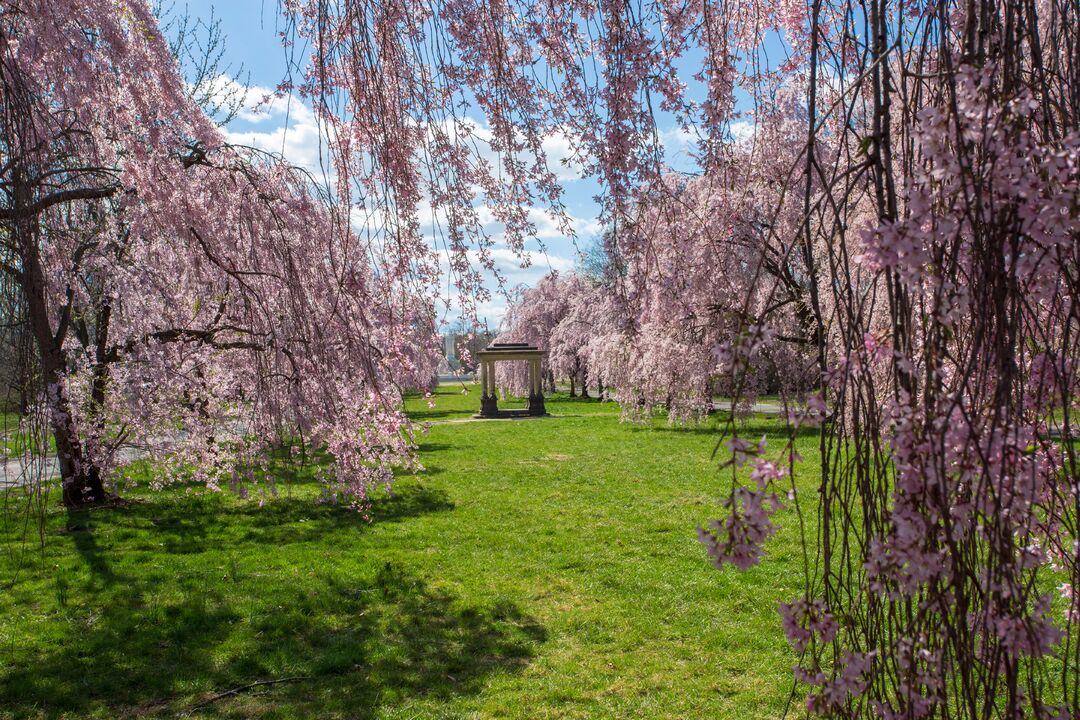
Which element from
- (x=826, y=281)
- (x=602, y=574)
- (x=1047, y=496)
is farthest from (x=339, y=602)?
(x=826, y=281)

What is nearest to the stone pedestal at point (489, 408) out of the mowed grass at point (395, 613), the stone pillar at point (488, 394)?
the stone pillar at point (488, 394)

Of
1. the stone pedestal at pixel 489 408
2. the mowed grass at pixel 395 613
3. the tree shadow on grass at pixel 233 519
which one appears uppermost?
the stone pedestal at pixel 489 408

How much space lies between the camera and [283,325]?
20.4ft

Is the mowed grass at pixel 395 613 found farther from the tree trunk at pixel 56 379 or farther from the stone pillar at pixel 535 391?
the stone pillar at pixel 535 391

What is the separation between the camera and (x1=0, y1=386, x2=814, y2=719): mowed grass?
3.84m

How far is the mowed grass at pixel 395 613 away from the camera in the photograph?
3.84 m

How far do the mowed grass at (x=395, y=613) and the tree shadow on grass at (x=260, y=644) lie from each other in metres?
0.02

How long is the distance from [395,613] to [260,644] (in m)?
0.83

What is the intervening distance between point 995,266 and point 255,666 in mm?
4037

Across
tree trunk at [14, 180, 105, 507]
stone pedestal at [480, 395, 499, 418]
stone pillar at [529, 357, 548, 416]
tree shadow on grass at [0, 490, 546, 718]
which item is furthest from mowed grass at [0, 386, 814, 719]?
stone pillar at [529, 357, 548, 416]

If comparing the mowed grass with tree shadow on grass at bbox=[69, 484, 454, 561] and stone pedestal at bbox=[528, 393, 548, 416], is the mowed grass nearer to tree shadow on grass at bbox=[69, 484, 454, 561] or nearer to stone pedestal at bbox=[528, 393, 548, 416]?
tree shadow on grass at bbox=[69, 484, 454, 561]

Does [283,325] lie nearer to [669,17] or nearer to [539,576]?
[539,576]

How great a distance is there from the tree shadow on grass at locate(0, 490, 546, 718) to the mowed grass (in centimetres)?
2

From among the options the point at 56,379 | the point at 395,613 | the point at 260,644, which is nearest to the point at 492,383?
the point at 56,379
